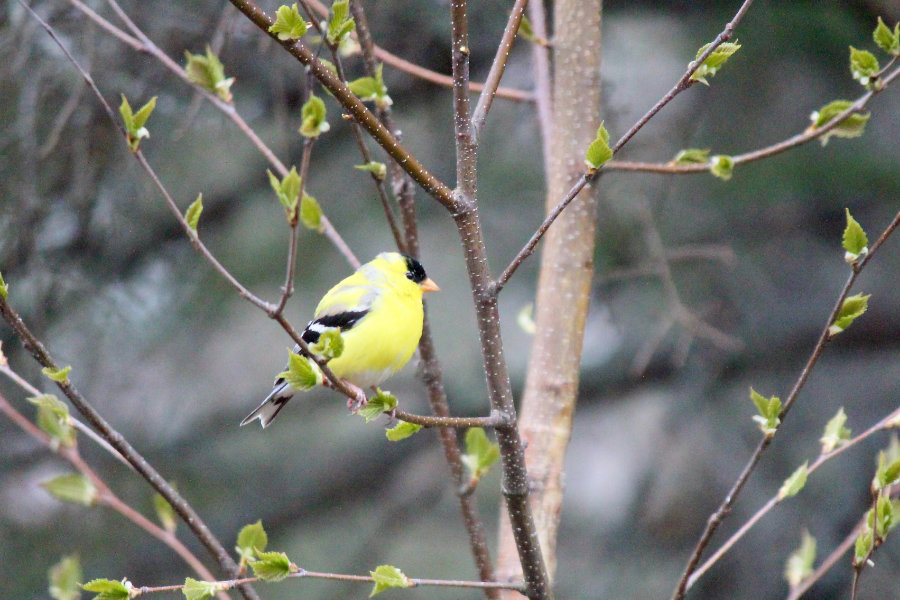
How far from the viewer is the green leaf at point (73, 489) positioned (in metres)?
1.46

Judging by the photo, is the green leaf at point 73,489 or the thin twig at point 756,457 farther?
the green leaf at point 73,489

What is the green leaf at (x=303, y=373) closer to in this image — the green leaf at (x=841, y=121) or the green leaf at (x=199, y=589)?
the green leaf at (x=199, y=589)

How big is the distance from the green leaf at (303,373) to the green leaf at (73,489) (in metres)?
0.74

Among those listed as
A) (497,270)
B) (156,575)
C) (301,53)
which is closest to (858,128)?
(301,53)

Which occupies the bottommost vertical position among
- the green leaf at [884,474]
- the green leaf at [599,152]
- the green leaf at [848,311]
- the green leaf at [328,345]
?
the green leaf at [884,474]

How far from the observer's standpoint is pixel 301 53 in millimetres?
927

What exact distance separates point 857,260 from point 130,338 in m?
2.80

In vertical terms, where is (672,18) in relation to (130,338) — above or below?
above

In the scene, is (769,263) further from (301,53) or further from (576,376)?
(301,53)

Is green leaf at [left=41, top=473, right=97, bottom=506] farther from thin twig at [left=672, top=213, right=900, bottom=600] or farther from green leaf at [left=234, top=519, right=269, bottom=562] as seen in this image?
thin twig at [left=672, top=213, right=900, bottom=600]

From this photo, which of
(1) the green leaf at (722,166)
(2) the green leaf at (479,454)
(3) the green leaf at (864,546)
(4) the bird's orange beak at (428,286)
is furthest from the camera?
(4) the bird's orange beak at (428,286)

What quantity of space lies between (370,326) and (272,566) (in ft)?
2.44

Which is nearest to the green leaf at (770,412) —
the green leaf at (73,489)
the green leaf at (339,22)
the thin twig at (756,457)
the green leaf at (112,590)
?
the thin twig at (756,457)

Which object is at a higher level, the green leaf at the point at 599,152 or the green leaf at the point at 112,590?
the green leaf at the point at 599,152
